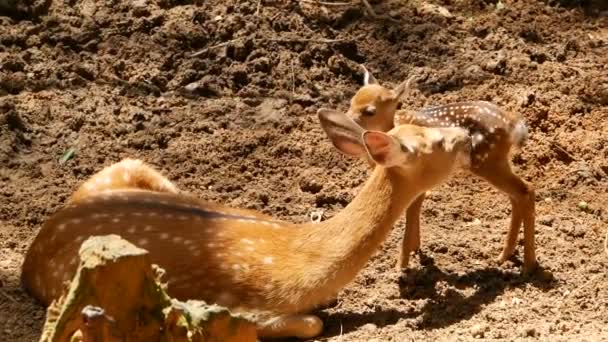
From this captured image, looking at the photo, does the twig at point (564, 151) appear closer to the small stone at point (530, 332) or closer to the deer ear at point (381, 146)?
the deer ear at point (381, 146)

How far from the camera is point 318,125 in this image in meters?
7.71

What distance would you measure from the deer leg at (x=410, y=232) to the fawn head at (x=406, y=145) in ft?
0.94

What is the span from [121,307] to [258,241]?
2.22 metres

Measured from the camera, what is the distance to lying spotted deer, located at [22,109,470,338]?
555 centimetres

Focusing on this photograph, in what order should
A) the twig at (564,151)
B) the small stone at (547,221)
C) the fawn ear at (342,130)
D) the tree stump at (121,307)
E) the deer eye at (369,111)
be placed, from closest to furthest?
the tree stump at (121,307) → the fawn ear at (342,130) → the small stone at (547,221) → the deer eye at (369,111) → the twig at (564,151)

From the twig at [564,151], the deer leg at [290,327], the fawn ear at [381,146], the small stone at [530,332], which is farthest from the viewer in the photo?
the twig at [564,151]

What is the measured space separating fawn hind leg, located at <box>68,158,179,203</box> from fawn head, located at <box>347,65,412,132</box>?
121 cm

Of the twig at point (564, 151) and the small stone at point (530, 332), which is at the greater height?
the twig at point (564, 151)

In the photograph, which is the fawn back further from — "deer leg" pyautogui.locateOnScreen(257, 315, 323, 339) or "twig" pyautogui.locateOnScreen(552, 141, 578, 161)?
"deer leg" pyautogui.locateOnScreen(257, 315, 323, 339)

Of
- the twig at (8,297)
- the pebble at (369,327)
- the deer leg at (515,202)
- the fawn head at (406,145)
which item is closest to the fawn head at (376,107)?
the fawn head at (406,145)

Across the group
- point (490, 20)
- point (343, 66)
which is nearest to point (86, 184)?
point (343, 66)

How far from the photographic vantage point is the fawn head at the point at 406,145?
5.67 meters

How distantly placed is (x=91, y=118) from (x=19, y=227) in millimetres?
1251

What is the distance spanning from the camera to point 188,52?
8.27m
